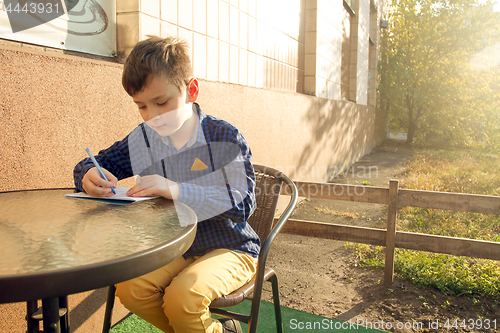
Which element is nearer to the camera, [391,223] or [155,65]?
[155,65]

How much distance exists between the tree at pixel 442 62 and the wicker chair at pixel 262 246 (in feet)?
48.2

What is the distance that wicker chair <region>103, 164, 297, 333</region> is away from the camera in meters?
1.44

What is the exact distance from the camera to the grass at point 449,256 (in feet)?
9.98

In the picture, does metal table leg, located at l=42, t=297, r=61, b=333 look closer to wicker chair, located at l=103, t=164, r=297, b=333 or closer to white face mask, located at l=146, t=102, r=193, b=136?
wicker chair, located at l=103, t=164, r=297, b=333

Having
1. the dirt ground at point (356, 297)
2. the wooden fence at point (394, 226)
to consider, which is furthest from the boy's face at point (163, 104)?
the wooden fence at point (394, 226)

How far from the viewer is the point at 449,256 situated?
3801 mm

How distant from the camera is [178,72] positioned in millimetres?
1603

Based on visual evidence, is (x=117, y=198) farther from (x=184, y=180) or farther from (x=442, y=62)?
(x=442, y=62)

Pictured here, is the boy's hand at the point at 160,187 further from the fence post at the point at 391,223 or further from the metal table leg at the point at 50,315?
the fence post at the point at 391,223

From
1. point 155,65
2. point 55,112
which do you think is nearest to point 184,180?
point 155,65

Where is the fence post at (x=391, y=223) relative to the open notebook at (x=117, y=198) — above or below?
below

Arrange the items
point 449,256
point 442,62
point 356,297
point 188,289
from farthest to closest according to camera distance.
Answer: point 442,62
point 449,256
point 356,297
point 188,289

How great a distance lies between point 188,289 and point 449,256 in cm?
337

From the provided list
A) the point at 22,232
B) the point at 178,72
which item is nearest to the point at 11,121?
the point at 178,72
